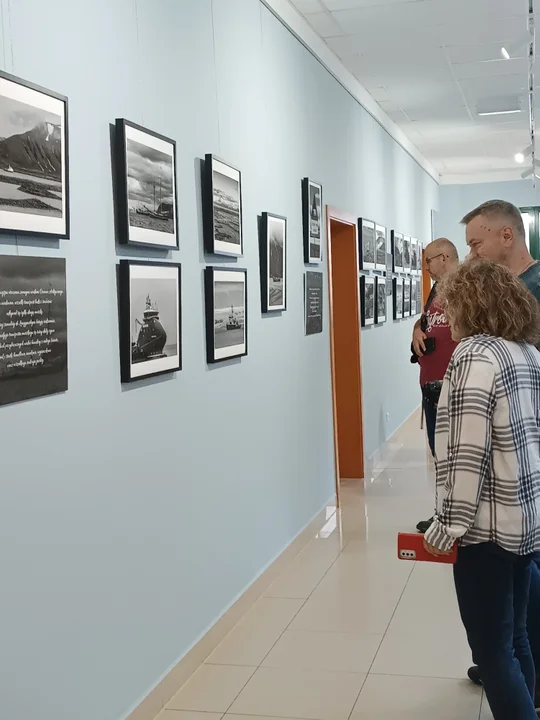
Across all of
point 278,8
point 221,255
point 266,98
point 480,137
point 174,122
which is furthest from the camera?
point 480,137

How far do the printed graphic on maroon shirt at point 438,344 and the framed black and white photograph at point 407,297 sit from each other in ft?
16.1

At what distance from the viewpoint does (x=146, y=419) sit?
10.8 feet

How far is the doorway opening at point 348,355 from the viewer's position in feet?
24.7

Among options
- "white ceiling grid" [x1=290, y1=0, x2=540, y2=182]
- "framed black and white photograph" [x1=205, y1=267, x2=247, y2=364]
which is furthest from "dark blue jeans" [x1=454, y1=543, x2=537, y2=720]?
"white ceiling grid" [x1=290, y1=0, x2=540, y2=182]

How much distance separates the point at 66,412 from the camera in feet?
8.79

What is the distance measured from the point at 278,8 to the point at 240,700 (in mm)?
3936

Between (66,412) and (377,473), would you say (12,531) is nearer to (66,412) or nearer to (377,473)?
(66,412)

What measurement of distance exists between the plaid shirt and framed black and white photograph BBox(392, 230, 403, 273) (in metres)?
7.38

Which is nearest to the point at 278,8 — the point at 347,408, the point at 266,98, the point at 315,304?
the point at 266,98

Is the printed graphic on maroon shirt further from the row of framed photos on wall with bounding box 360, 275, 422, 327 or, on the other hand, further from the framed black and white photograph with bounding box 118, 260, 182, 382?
the framed black and white photograph with bounding box 118, 260, 182, 382

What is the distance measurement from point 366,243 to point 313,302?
2.07m

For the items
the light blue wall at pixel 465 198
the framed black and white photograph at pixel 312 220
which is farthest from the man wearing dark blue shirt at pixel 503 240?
the light blue wall at pixel 465 198

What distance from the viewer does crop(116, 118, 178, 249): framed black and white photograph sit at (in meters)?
3.04

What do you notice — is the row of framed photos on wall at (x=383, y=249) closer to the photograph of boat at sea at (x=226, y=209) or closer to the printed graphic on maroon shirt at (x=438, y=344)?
the printed graphic on maroon shirt at (x=438, y=344)
